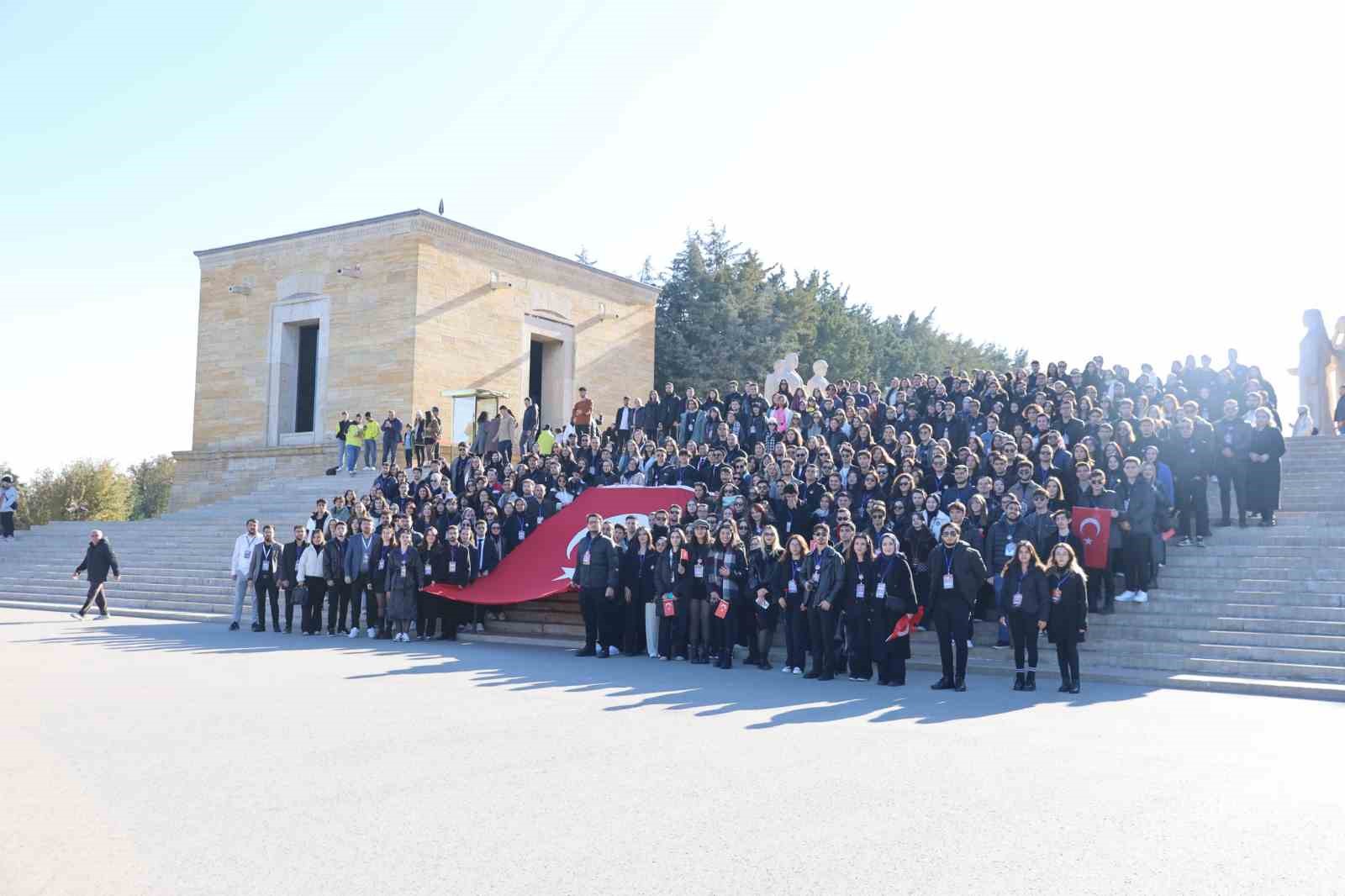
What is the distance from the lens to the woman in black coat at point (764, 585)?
13289mm

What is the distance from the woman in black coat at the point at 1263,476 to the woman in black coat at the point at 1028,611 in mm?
5840

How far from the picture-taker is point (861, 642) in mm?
12320

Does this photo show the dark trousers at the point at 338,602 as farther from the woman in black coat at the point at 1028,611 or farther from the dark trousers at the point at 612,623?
the woman in black coat at the point at 1028,611

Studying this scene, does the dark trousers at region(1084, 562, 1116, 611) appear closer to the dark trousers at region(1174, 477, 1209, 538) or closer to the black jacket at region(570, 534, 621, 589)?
the dark trousers at region(1174, 477, 1209, 538)

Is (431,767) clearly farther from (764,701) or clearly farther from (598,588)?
(598,588)

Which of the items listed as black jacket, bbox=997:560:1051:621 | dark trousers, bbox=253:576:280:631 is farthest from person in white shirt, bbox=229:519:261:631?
black jacket, bbox=997:560:1051:621

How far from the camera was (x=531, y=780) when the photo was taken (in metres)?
6.80

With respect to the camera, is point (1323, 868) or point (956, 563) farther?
point (956, 563)

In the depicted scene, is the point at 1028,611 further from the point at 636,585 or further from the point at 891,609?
the point at 636,585

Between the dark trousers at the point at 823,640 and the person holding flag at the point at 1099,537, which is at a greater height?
the person holding flag at the point at 1099,537

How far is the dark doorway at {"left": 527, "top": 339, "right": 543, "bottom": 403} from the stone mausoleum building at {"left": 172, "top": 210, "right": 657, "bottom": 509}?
0.05 m

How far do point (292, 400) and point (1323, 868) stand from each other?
3052 cm

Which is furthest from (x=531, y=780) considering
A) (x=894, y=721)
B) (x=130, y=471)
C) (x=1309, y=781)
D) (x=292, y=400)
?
(x=130, y=471)

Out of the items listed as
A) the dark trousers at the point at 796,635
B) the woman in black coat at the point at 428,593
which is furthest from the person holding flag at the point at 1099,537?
the woman in black coat at the point at 428,593
